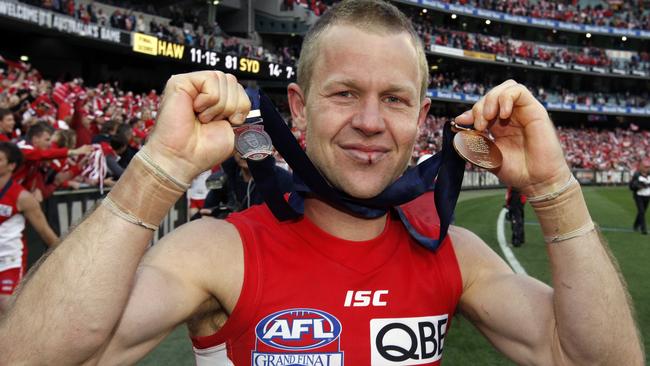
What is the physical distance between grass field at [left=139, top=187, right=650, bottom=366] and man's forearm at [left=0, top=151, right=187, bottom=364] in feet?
6.05

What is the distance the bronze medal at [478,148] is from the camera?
6.17 feet

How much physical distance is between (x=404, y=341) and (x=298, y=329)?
0.35m

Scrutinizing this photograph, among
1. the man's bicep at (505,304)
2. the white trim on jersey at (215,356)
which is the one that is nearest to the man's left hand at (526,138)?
the man's bicep at (505,304)

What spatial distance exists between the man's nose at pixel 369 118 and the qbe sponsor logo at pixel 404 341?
0.61m

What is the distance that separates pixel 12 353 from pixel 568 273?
1.52 meters

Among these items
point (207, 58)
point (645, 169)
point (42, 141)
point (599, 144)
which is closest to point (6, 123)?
point (42, 141)

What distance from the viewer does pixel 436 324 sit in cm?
200

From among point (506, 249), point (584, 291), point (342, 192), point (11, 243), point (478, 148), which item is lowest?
point (506, 249)

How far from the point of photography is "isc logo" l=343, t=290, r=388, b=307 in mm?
1905

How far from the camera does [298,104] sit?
212 centimetres

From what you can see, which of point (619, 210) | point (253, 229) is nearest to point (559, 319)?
point (253, 229)

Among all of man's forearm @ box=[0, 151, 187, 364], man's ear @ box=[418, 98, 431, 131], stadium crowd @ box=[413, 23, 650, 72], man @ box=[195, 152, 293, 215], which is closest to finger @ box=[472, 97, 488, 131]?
man's ear @ box=[418, 98, 431, 131]

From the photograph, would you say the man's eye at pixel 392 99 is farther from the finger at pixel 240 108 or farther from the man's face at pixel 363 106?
the finger at pixel 240 108

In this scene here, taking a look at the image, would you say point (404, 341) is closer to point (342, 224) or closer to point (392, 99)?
point (342, 224)
